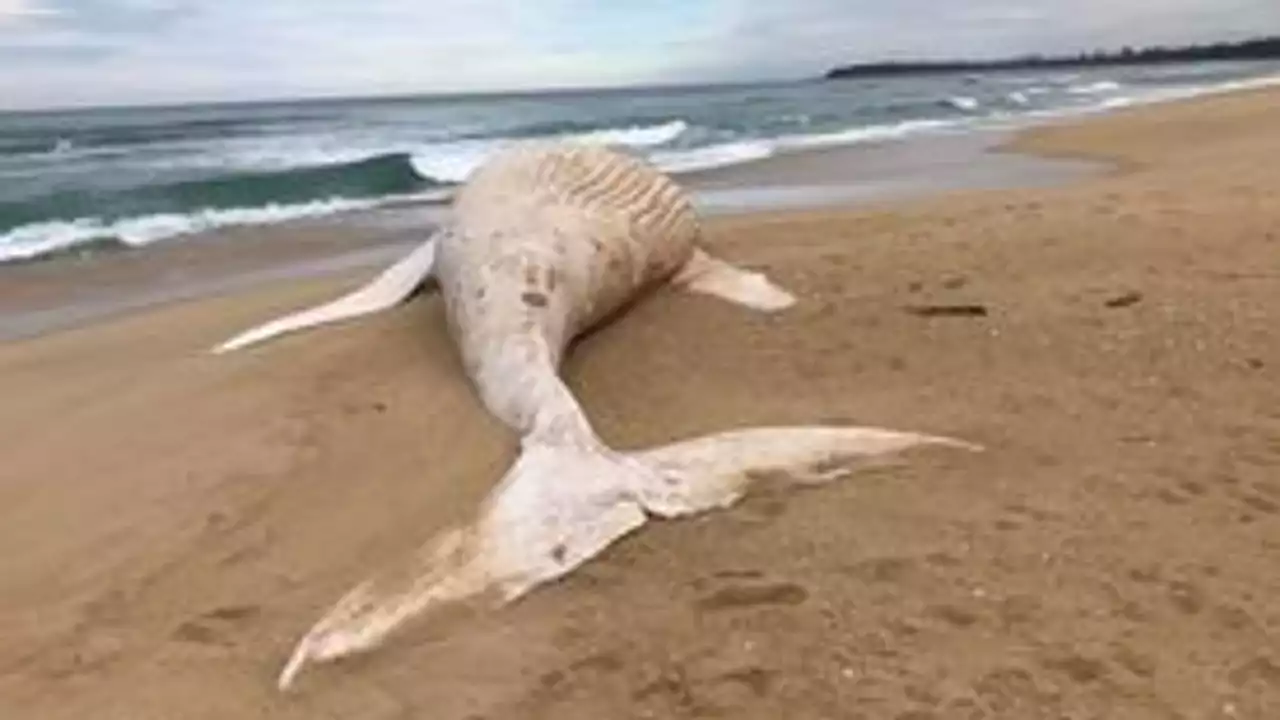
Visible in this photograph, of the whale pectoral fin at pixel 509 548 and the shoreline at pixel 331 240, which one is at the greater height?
the whale pectoral fin at pixel 509 548

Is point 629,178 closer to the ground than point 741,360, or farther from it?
farther from it

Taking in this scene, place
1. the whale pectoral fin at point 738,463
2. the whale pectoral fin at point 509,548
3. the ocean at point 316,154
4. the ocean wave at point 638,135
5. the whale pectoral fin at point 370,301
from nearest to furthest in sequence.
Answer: the whale pectoral fin at point 509,548, the whale pectoral fin at point 738,463, the whale pectoral fin at point 370,301, the ocean at point 316,154, the ocean wave at point 638,135

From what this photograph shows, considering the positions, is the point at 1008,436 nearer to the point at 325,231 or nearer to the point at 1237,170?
the point at 1237,170

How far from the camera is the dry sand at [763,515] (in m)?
3.02

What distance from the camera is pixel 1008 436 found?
4.27 meters

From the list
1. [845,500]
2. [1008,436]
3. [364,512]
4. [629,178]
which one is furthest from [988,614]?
[629,178]

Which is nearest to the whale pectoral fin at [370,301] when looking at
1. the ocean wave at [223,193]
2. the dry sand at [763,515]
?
the dry sand at [763,515]

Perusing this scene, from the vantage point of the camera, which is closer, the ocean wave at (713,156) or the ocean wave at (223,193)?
the ocean wave at (223,193)

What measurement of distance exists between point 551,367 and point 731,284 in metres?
1.85

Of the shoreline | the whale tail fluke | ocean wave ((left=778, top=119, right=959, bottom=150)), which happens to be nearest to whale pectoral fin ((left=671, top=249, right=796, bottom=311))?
the whale tail fluke

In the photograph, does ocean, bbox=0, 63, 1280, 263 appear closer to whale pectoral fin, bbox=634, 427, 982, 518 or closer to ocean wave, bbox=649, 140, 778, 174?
ocean wave, bbox=649, 140, 778, 174

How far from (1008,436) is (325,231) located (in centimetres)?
1131

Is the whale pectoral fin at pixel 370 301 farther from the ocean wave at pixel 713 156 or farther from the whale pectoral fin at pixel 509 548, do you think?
the ocean wave at pixel 713 156

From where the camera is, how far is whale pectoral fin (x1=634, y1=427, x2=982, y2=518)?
3.69m
